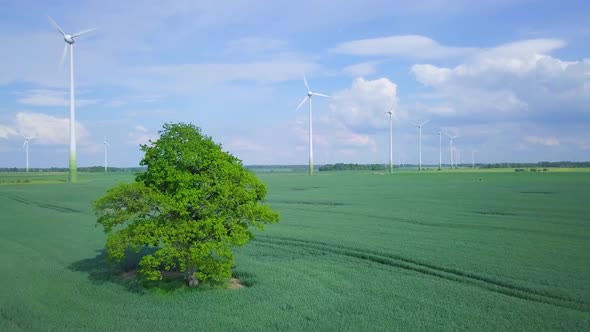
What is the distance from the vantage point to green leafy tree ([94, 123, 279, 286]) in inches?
648

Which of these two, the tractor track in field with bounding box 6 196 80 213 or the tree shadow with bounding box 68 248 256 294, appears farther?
the tractor track in field with bounding box 6 196 80 213

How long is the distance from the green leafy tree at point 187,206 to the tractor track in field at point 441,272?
6.23 meters

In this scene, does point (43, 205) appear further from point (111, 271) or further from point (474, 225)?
point (474, 225)

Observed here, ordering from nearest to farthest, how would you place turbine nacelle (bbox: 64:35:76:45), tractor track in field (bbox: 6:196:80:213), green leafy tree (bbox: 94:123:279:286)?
green leafy tree (bbox: 94:123:279:286) → tractor track in field (bbox: 6:196:80:213) → turbine nacelle (bbox: 64:35:76:45)

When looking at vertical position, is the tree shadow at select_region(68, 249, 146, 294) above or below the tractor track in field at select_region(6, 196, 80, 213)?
below

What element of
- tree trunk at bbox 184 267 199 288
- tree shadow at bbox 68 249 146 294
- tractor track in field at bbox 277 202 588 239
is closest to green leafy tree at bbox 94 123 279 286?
tree trunk at bbox 184 267 199 288

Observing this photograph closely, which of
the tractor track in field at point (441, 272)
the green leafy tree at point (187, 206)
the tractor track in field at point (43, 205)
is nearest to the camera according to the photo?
the tractor track in field at point (441, 272)

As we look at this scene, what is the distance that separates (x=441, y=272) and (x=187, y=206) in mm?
10179

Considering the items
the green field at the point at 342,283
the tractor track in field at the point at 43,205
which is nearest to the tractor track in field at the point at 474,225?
the green field at the point at 342,283

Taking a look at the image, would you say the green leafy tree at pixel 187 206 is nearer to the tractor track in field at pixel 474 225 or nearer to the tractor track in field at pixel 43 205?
the tractor track in field at pixel 474 225

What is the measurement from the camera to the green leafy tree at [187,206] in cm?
1645

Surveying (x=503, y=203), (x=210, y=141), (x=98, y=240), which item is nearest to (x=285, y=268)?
(x=210, y=141)

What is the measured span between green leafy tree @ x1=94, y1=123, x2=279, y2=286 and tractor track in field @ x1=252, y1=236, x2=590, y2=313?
20.4 feet

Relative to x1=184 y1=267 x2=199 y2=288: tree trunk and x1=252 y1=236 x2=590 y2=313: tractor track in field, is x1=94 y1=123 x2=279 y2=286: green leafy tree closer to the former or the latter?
x1=184 y1=267 x2=199 y2=288: tree trunk
